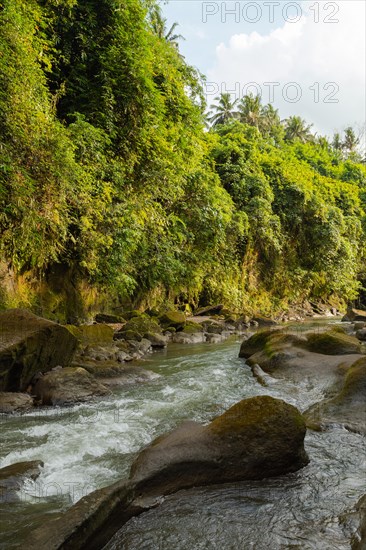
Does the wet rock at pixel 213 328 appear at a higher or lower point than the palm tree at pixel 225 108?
lower

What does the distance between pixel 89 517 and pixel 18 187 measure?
6.97 metres

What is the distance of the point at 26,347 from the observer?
6.10 meters

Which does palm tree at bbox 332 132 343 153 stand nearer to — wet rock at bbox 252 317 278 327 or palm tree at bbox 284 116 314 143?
palm tree at bbox 284 116 314 143

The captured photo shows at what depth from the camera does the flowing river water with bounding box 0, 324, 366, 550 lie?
2.65 metres

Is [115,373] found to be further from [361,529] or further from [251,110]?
[251,110]

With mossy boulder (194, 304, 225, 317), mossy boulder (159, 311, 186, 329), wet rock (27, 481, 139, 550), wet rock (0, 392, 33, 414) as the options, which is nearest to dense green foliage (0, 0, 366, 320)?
mossy boulder (194, 304, 225, 317)

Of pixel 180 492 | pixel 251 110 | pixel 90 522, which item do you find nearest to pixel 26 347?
pixel 180 492

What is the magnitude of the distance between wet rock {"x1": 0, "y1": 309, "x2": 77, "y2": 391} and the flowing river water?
941 mm

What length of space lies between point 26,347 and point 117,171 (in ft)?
23.5

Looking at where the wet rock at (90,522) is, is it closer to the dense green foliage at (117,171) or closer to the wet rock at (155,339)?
the dense green foliage at (117,171)

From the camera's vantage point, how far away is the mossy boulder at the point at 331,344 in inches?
313

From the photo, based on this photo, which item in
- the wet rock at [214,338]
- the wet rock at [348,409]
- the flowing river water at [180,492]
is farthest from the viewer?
the wet rock at [214,338]

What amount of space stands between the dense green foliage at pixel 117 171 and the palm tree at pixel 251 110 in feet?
69.8

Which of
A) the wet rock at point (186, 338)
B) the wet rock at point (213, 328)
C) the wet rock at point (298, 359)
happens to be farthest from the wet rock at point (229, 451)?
the wet rock at point (213, 328)
